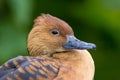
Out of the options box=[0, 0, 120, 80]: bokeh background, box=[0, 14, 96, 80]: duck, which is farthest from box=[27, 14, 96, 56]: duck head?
box=[0, 0, 120, 80]: bokeh background

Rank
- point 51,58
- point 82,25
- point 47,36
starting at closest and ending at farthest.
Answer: point 51,58 < point 47,36 < point 82,25

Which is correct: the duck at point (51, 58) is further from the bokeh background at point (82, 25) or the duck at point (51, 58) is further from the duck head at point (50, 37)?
the bokeh background at point (82, 25)

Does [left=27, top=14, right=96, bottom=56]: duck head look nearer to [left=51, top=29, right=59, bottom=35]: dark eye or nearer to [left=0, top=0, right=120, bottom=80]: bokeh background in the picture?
[left=51, top=29, right=59, bottom=35]: dark eye

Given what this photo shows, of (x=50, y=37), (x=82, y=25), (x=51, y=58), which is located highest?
(x=82, y=25)

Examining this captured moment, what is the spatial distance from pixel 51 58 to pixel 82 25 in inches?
78.9

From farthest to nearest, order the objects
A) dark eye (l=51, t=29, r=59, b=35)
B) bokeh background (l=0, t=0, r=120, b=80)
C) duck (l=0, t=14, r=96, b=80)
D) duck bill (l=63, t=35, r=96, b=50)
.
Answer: bokeh background (l=0, t=0, r=120, b=80)
dark eye (l=51, t=29, r=59, b=35)
duck bill (l=63, t=35, r=96, b=50)
duck (l=0, t=14, r=96, b=80)

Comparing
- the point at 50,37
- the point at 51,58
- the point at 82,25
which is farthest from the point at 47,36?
Answer: the point at 82,25

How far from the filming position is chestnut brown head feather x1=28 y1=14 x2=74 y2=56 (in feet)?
13.4

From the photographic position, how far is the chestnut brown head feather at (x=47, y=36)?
4.08 meters

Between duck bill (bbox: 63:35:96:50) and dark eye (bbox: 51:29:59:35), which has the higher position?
dark eye (bbox: 51:29:59:35)

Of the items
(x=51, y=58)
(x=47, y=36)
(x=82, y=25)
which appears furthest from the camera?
(x=82, y=25)

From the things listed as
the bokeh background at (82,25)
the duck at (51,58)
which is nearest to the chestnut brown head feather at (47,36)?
the duck at (51,58)

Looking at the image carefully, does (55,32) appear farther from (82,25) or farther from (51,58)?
(82,25)

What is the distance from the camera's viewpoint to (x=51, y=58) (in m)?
3.98
